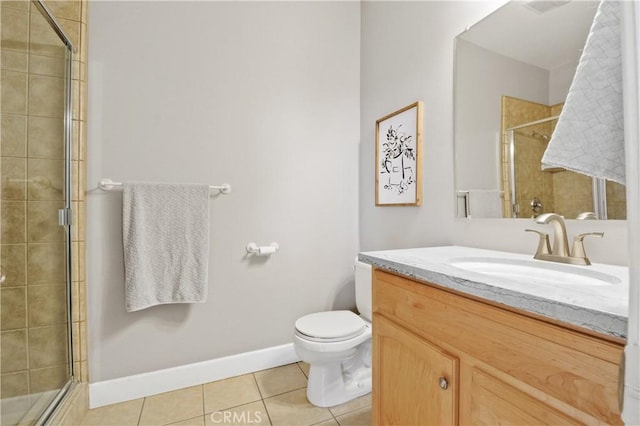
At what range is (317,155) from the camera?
1.92 metres

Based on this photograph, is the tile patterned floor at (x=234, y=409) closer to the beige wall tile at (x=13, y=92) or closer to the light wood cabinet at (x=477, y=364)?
the light wood cabinet at (x=477, y=364)

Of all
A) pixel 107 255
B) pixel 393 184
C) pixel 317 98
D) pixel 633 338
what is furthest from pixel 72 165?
pixel 633 338

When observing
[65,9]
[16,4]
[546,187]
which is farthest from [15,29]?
[546,187]

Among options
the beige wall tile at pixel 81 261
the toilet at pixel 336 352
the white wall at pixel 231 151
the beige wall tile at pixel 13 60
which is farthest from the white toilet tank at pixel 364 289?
the beige wall tile at pixel 13 60

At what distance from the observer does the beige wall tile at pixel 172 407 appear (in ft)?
4.38

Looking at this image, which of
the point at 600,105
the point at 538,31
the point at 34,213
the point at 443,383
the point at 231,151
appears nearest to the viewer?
the point at 600,105

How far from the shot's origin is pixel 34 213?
3.88 feet

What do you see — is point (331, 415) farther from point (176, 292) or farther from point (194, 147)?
point (194, 147)

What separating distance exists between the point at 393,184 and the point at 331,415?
126 cm

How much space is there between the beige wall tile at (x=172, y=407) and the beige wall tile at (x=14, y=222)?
97 cm

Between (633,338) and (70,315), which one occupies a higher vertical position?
(633,338)

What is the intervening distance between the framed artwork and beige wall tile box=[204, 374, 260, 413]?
131 cm

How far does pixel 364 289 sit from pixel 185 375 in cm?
111

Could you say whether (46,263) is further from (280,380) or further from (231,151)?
(280,380)
